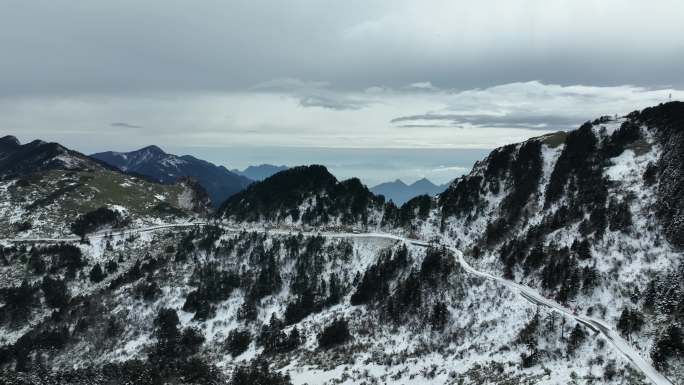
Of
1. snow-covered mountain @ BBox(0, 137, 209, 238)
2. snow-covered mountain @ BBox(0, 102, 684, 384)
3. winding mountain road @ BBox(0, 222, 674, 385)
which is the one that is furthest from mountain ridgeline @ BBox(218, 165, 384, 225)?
snow-covered mountain @ BBox(0, 137, 209, 238)

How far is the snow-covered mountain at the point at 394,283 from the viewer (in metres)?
58.2

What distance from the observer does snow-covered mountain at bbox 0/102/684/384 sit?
58.2 m

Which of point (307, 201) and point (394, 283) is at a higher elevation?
point (307, 201)

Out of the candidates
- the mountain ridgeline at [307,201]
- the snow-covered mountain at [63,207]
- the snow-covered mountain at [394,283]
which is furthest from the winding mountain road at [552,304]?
the snow-covered mountain at [63,207]

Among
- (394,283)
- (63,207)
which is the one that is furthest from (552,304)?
(63,207)

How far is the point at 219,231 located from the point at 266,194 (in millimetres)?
22511

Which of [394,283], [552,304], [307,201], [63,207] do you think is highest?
[307,201]

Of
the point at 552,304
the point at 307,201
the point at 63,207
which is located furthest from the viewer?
the point at 63,207

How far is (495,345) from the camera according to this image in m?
61.8

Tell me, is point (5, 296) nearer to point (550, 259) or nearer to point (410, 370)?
point (410, 370)

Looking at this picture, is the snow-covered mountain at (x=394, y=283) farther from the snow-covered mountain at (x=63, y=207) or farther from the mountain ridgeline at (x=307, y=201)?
the snow-covered mountain at (x=63, y=207)

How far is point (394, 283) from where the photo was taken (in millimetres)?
95000

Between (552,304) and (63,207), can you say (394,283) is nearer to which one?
(552,304)

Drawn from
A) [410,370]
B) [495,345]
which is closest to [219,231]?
[410,370]
